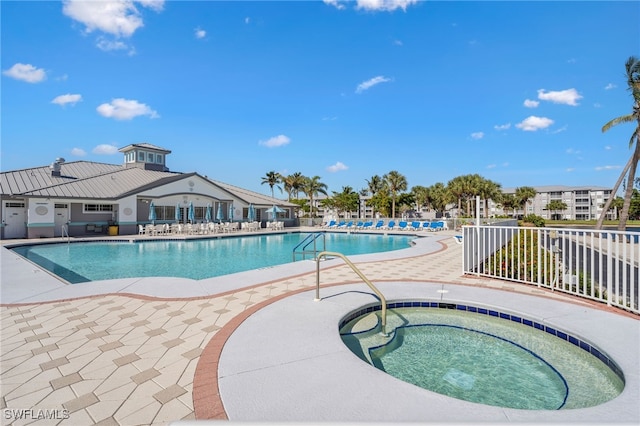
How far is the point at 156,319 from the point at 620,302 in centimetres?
770

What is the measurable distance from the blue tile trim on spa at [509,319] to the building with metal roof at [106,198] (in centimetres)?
2196

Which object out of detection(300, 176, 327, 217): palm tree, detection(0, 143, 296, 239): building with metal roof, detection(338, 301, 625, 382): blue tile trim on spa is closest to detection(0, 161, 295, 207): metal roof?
detection(0, 143, 296, 239): building with metal roof

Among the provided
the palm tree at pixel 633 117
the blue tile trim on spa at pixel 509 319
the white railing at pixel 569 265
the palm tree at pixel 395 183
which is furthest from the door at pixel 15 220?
the palm tree at pixel 395 183

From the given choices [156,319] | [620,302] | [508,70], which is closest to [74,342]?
[156,319]

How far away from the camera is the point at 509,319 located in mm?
4953

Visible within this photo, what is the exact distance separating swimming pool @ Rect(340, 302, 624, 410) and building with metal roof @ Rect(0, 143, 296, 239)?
73.8ft

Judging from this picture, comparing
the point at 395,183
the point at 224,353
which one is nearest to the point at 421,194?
the point at 395,183

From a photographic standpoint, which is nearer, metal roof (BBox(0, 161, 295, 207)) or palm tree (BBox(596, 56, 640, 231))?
metal roof (BBox(0, 161, 295, 207))

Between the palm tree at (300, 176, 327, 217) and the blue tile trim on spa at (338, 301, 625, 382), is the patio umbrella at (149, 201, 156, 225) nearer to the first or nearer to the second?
the blue tile trim on spa at (338, 301, 625, 382)

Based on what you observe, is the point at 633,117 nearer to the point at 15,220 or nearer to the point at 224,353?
the point at 224,353

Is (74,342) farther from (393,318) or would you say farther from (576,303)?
(576,303)

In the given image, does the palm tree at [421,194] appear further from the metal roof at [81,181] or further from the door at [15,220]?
the door at [15,220]

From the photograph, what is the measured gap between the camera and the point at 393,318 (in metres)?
5.18

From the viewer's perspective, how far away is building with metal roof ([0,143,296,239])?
18516 mm
